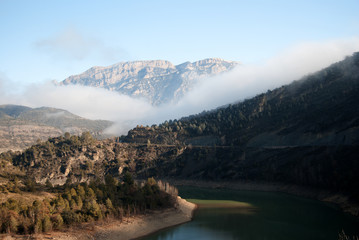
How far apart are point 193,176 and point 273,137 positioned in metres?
47.2

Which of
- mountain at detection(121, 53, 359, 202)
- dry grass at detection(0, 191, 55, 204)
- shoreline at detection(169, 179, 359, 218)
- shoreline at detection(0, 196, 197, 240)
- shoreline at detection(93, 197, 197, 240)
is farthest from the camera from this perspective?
mountain at detection(121, 53, 359, 202)

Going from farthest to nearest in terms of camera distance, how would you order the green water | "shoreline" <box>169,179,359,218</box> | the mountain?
the mountain < "shoreline" <box>169,179,359,218</box> < the green water

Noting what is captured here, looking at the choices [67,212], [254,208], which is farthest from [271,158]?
[67,212]

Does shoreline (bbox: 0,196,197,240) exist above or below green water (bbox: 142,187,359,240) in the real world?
above

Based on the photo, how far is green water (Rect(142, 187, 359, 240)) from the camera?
83.8 meters

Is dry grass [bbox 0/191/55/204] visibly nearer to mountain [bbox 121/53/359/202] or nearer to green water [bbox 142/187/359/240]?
green water [bbox 142/187/359/240]

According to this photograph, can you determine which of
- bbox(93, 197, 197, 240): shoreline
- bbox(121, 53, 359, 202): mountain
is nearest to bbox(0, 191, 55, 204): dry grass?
bbox(93, 197, 197, 240): shoreline

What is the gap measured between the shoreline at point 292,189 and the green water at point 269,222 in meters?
2.82

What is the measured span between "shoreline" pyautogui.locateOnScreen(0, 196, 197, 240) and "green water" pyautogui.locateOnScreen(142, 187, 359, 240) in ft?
8.43

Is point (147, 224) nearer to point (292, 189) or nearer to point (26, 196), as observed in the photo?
point (26, 196)

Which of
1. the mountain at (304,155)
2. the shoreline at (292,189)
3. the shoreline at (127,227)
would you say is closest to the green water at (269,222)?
the shoreline at (127,227)

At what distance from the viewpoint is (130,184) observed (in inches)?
4242

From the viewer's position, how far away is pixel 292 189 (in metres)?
141

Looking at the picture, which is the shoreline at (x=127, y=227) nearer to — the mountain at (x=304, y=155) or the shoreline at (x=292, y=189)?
the shoreline at (x=292, y=189)
